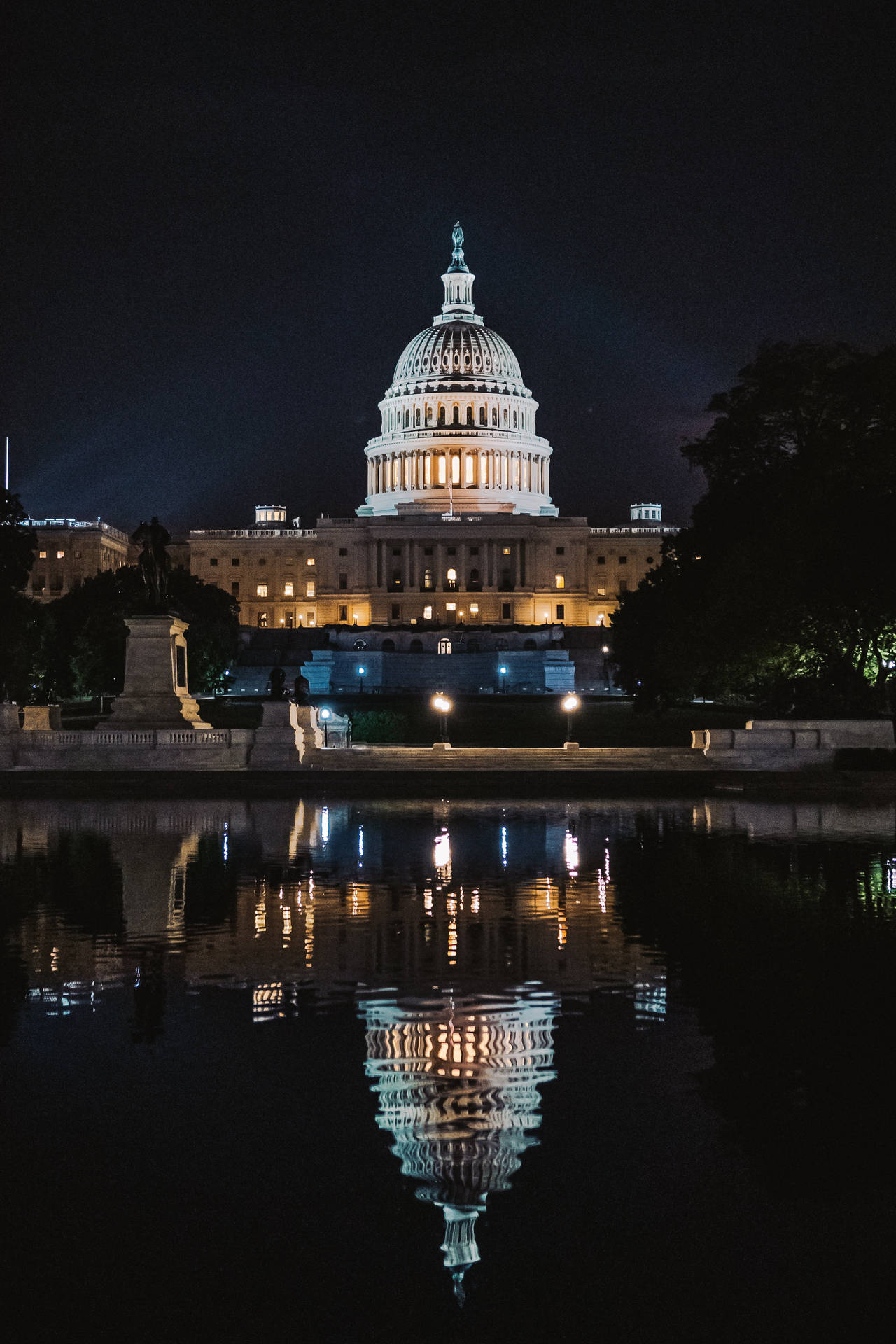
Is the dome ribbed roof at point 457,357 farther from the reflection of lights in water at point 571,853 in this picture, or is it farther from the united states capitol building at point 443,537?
the reflection of lights in water at point 571,853

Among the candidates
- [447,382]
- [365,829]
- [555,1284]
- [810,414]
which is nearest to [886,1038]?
[555,1284]

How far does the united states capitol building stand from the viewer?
156 meters

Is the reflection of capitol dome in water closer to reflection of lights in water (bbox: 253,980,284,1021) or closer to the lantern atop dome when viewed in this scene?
reflection of lights in water (bbox: 253,980,284,1021)

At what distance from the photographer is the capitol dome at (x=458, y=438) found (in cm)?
17150

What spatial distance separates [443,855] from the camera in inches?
939

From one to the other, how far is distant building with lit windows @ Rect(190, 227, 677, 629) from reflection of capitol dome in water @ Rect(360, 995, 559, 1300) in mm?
124106

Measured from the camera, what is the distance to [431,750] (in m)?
43.6

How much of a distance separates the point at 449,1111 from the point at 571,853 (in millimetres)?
14389

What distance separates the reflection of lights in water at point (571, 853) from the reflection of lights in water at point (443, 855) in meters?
1.69

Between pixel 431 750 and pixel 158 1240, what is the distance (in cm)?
3563

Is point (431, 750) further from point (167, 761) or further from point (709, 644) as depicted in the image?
point (709, 644)

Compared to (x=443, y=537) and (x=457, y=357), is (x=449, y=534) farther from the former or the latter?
(x=457, y=357)

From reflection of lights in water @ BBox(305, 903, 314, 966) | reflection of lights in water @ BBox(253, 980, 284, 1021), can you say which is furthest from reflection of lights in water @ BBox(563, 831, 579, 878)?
reflection of lights in water @ BBox(253, 980, 284, 1021)

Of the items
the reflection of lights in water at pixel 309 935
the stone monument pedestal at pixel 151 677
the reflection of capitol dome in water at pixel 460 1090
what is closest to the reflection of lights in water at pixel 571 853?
the reflection of lights in water at pixel 309 935
